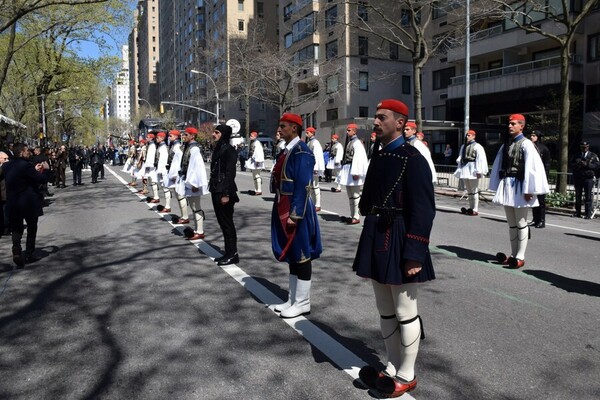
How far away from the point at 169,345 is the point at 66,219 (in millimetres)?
9611

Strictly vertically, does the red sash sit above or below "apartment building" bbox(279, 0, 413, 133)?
below

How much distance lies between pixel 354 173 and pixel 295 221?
5.99 metres

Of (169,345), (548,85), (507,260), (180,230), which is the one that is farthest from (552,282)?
(548,85)

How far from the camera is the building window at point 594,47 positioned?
28.8 meters

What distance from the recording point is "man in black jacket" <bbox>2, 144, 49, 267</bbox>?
7434 mm

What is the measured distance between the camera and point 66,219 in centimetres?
1282

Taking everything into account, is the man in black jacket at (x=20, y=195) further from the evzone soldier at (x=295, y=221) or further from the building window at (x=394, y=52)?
the building window at (x=394, y=52)

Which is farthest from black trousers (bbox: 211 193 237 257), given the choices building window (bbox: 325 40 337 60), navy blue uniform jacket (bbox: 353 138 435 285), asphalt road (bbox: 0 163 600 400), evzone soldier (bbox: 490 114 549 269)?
building window (bbox: 325 40 337 60)

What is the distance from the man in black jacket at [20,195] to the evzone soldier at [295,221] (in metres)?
4.29

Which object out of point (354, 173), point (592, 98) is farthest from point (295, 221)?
point (592, 98)

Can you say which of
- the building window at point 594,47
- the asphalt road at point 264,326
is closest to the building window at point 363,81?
the building window at point 594,47

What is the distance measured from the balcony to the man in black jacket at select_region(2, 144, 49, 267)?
29087 millimetres

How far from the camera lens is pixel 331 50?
47.3 meters

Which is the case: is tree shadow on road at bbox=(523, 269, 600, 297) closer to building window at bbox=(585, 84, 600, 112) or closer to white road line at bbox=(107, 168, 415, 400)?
Result: white road line at bbox=(107, 168, 415, 400)
